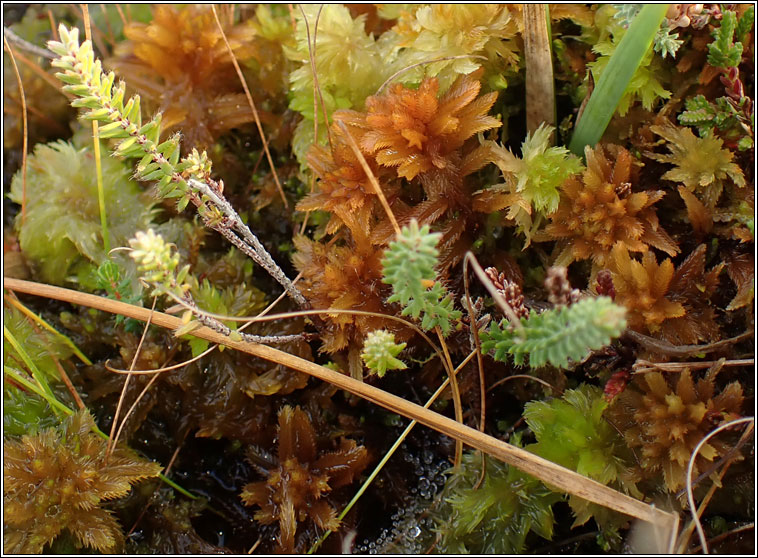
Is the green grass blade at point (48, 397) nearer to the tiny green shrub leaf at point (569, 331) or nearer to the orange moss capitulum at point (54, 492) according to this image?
the orange moss capitulum at point (54, 492)

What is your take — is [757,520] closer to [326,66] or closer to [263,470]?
[263,470]

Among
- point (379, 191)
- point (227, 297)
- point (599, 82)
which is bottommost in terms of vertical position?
point (227, 297)

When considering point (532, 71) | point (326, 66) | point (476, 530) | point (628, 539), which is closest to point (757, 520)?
point (628, 539)

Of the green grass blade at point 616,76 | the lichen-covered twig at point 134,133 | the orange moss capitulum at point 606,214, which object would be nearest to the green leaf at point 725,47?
the green grass blade at point 616,76

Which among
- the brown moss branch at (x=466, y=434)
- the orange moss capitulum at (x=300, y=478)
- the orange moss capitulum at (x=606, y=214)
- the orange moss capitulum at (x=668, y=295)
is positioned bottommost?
the orange moss capitulum at (x=300, y=478)

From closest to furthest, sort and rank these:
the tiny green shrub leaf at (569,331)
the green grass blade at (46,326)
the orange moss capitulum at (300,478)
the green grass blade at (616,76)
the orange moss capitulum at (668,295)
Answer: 1. the tiny green shrub leaf at (569,331)
2. the green grass blade at (616,76)
3. the orange moss capitulum at (668,295)
4. the orange moss capitulum at (300,478)
5. the green grass blade at (46,326)

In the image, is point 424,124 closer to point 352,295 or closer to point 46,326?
point 352,295
